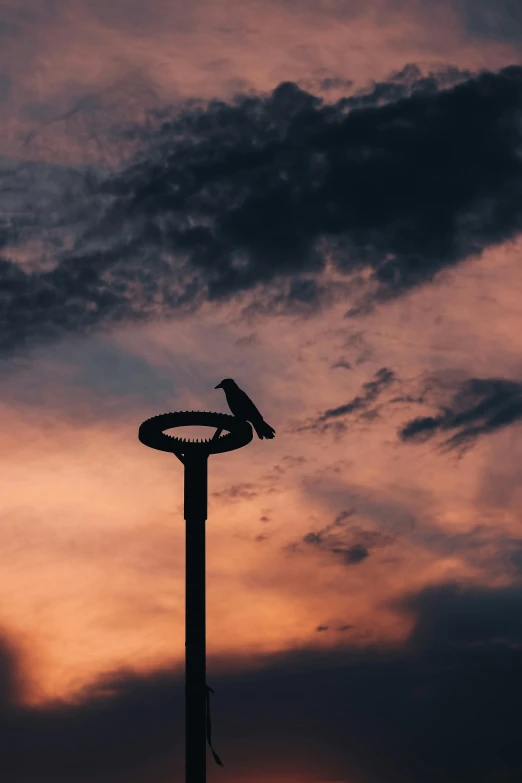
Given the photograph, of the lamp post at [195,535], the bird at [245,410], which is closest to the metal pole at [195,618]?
the lamp post at [195,535]

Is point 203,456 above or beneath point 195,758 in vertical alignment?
above

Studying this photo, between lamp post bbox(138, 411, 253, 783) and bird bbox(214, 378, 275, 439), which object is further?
bird bbox(214, 378, 275, 439)

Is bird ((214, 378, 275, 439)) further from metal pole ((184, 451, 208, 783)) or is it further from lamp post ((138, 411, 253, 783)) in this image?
metal pole ((184, 451, 208, 783))

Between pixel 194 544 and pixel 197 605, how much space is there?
186 centimetres

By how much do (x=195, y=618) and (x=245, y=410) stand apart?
6.53 m

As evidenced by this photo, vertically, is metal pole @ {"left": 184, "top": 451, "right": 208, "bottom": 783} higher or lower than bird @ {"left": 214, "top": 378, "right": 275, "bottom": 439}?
lower

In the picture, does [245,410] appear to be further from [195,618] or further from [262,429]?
[195,618]

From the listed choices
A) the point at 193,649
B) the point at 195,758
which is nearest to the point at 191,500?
the point at 193,649

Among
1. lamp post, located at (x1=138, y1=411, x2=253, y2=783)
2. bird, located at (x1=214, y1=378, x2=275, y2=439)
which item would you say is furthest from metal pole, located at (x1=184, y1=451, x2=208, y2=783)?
bird, located at (x1=214, y1=378, x2=275, y2=439)

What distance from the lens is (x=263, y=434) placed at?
32.7m

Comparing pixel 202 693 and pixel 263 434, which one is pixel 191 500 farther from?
pixel 202 693

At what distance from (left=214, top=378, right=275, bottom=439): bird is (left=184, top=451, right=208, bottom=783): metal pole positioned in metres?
1.83

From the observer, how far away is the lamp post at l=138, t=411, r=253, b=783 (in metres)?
30.8

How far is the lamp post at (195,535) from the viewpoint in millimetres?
30766
